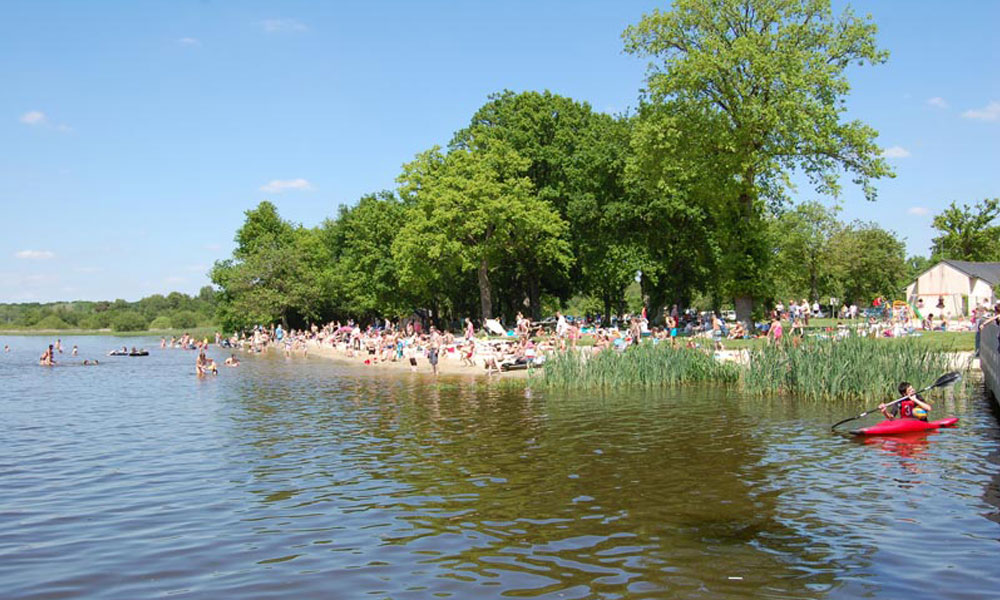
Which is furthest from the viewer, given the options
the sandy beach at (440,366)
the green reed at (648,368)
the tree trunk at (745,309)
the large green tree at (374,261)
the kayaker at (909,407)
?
the large green tree at (374,261)

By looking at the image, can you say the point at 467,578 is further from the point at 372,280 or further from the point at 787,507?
the point at 372,280

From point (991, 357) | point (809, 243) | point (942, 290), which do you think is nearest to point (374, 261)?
point (809, 243)

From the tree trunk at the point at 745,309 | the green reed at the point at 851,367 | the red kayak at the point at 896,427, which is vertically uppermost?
the tree trunk at the point at 745,309

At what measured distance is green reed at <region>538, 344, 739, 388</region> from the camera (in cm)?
2525

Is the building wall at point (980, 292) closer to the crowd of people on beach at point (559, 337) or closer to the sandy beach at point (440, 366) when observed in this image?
the crowd of people on beach at point (559, 337)

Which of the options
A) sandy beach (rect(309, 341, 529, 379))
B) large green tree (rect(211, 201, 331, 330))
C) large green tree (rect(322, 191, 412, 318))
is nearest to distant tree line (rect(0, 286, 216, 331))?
large green tree (rect(211, 201, 331, 330))

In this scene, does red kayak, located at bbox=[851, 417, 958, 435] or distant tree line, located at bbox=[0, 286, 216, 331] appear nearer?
red kayak, located at bbox=[851, 417, 958, 435]

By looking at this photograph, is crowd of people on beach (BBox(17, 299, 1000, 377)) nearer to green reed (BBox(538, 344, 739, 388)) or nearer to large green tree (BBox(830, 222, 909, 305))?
green reed (BBox(538, 344, 739, 388))

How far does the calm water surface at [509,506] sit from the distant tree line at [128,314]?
119 meters

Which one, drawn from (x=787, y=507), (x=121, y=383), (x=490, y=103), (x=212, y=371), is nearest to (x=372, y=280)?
(x=490, y=103)

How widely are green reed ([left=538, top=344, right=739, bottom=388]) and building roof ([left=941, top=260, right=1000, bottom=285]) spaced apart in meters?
44.2

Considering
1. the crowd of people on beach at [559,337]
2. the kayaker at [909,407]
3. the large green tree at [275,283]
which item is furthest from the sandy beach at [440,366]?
the large green tree at [275,283]

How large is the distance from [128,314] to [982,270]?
131422mm

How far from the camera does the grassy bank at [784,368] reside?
20.5 metres
